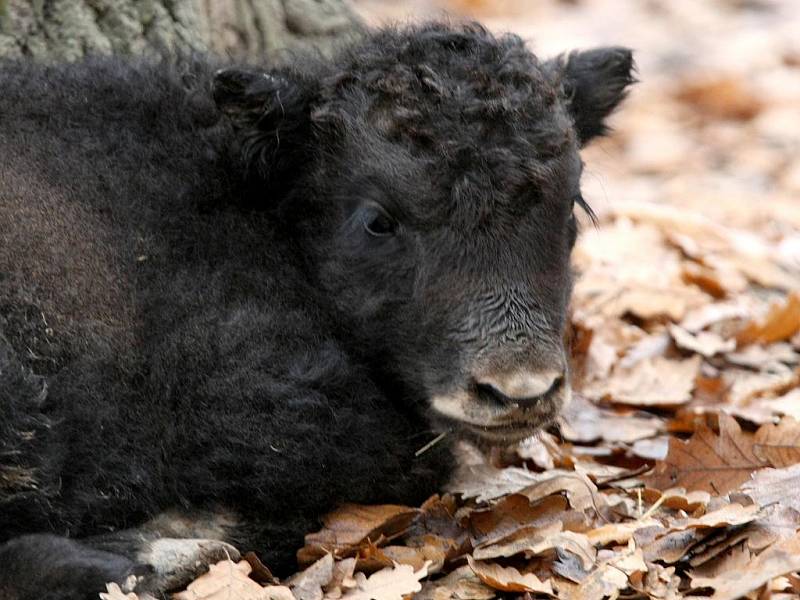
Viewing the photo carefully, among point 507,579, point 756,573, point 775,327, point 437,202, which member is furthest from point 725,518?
point 775,327

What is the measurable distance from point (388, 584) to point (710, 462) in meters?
1.65

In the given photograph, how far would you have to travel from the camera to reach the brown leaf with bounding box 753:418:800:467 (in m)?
5.39

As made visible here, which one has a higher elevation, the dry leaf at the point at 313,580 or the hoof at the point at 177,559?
the hoof at the point at 177,559

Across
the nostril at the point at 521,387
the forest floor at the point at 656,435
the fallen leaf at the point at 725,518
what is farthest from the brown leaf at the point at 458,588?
the fallen leaf at the point at 725,518

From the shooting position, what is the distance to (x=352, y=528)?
195 inches

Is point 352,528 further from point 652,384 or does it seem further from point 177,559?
point 652,384

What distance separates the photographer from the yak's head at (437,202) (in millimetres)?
4957

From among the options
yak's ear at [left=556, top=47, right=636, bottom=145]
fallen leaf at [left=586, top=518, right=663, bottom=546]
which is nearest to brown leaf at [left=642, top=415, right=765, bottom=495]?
fallen leaf at [left=586, top=518, right=663, bottom=546]

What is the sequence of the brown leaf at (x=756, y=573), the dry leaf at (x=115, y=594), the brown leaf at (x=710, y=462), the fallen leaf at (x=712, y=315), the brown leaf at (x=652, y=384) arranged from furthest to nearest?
1. the fallen leaf at (x=712, y=315)
2. the brown leaf at (x=652, y=384)
3. the brown leaf at (x=710, y=462)
4. the dry leaf at (x=115, y=594)
5. the brown leaf at (x=756, y=573)

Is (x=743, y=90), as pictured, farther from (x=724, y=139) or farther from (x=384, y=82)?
(x=384, y=82)

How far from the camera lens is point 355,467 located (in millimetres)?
5035

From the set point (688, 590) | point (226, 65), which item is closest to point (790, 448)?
point (688, 590)

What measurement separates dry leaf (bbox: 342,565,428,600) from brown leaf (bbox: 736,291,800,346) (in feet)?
11.4

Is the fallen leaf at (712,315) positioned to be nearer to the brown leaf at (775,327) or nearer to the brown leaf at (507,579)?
the brown leaf at (775,327)
